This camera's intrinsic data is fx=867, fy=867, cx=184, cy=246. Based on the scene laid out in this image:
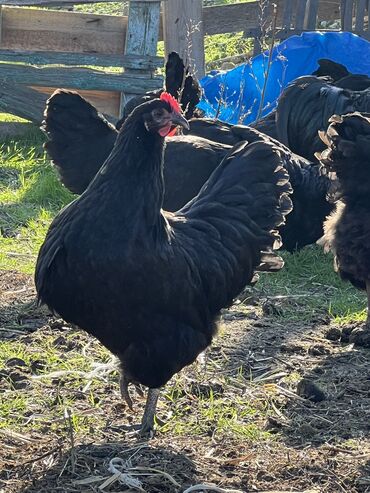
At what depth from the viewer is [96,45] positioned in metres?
11.3

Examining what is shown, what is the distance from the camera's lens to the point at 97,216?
4141 mm

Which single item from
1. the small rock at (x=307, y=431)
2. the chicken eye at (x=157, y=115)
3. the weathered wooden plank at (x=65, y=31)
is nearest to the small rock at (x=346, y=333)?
the small rock at (x=307, y=431)

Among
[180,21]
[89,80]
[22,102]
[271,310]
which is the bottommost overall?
[271,310]

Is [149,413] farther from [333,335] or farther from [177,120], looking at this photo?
[333,335]

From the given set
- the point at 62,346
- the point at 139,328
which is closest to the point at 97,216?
the point at 139,328

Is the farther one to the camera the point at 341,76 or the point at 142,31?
the point at 142,31

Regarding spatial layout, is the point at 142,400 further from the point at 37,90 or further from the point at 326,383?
the point at 37,90

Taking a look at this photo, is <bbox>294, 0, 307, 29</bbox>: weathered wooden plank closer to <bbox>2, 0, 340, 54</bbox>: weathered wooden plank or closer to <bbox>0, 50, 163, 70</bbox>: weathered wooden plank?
<bbox>0, 50, 163, 70</bbox>: weathered wooden plank

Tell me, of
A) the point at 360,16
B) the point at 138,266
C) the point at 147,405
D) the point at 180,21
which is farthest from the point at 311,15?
the point at 138,266

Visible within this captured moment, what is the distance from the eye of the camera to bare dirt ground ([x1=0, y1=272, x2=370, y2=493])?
158 inches

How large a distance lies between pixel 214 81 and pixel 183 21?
2.80ft

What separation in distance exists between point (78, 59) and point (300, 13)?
128 inches

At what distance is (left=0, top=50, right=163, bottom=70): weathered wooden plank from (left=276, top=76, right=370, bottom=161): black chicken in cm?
277

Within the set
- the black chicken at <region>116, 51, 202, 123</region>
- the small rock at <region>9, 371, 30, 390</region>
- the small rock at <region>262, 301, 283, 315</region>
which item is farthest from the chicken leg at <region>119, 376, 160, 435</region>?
the black chicken at <region>116, 51, 202, 123</region>
